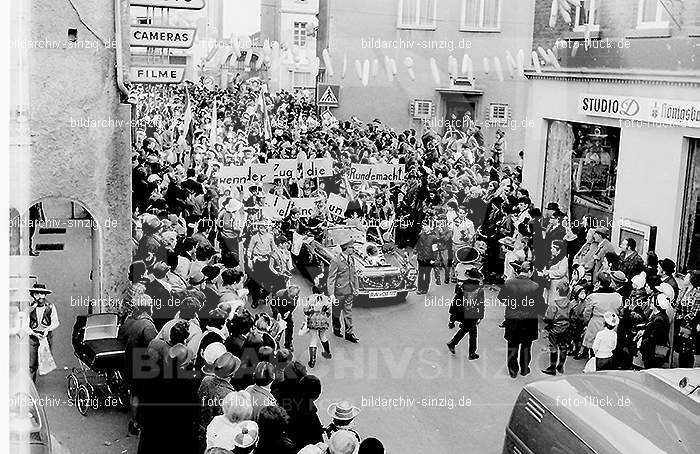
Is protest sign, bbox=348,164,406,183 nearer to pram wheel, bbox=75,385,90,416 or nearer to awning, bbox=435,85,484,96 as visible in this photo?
awning, bbox=435,85,484,96

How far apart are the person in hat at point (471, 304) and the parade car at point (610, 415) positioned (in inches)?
139

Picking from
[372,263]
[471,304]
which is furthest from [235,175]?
[471,304]

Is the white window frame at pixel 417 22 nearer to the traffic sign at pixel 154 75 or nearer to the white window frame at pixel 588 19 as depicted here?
the white window frame at pixel 588 19

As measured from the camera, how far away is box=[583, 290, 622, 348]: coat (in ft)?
24.6

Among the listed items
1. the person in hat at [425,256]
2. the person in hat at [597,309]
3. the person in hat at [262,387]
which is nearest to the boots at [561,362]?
the person in hat at [597,309]

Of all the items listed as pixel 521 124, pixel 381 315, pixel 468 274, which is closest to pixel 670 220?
pixel 468 274

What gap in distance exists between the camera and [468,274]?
27.6ft

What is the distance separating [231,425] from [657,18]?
780cm

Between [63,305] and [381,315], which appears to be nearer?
[63,305]

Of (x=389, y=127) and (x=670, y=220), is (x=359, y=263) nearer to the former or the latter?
(x=670, y=220)

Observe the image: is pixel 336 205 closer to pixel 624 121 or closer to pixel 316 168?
pixel 316 168

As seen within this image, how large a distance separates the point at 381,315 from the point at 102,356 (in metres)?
4.54

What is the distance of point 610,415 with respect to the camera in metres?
4.14

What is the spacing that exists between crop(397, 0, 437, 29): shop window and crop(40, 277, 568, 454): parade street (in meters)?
5.06
